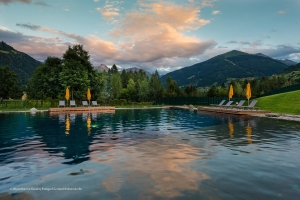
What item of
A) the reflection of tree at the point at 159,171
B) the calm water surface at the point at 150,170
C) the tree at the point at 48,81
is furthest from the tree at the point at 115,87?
the reflection of tree at the point at 159,171

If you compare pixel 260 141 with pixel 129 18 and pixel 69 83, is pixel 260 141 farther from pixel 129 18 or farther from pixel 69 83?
pixel 69 83

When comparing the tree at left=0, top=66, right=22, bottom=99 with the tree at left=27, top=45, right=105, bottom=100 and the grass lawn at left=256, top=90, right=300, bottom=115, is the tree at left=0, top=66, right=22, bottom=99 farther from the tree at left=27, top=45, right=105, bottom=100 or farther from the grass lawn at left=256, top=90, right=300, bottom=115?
the grass lawn at left=256, top=90, right=300, bottom=115

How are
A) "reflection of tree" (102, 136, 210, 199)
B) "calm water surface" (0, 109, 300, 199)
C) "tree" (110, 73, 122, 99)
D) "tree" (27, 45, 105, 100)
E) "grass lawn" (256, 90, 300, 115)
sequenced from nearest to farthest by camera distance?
"calm water surface" (0, 109, 300, 199) < "reflection of tree" (102, 136, 210, 199) < "grass lawn" (256, 90, 300, 115) < "tree" (27, 45, 105, 100) < "tree" (110, 73, 122, 99)

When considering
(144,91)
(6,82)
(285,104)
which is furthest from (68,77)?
(144,91)

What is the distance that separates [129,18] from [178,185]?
25.2 m

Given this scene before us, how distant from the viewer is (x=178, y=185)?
14.7ft

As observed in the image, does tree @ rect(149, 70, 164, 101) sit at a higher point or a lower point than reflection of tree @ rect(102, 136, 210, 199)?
higher

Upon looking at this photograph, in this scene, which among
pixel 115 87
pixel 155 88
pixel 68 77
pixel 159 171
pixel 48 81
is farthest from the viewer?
pixel 115 87

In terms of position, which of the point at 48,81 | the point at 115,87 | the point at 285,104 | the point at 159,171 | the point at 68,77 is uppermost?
the point at 115,87

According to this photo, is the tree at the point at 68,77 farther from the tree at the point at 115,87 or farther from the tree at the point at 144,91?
the tree at the point at 115,87

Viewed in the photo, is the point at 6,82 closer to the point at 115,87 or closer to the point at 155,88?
the point at 115,87

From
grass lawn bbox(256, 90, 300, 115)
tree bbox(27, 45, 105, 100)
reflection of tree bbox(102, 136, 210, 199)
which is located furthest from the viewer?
tree bbox(27, 45, 105, 100)

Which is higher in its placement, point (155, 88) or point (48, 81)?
point (155, 88)

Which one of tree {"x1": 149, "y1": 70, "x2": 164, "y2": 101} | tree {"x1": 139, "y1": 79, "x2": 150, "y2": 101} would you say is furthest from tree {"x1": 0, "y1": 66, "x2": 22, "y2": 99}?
tree {"x1": 149, "y1": 70, "x2": 164, "y2": 101}
